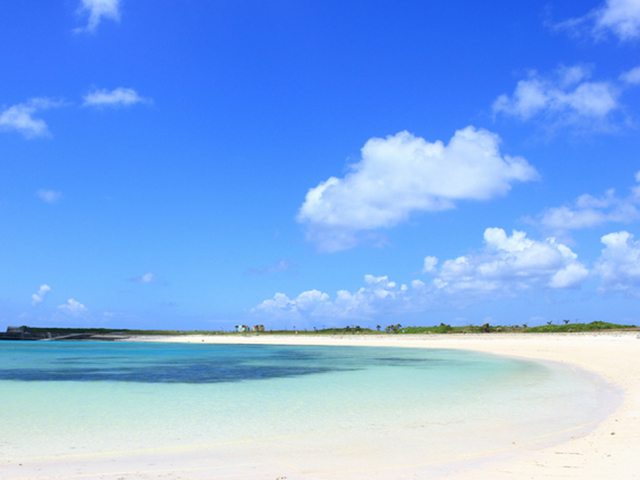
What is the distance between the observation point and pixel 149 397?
19.3 m

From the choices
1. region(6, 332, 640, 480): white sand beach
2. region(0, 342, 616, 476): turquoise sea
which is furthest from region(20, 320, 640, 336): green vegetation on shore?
region(6, 332, 640, 480): white sand beach

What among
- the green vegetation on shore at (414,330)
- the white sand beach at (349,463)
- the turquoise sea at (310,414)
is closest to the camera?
the white sand beach at (349,463)

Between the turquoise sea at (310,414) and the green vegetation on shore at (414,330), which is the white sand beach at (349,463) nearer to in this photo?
the turquoise sea at (310,414)

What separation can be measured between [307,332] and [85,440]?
119 meters

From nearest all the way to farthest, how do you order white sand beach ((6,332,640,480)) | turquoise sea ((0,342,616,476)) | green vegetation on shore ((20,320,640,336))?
white sand beach ((6,332,640,480)) → turquoise sea ((0,342,616,476)) → green vegetation on shore ((20,320,640,336))

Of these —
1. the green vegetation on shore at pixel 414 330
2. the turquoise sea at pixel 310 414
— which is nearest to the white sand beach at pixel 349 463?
the turquoise sea at pixel 310 414

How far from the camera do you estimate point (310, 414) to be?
15.0m

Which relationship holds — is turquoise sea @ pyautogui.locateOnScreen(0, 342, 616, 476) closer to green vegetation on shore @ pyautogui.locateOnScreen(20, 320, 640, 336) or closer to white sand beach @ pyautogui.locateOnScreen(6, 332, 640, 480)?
white sand beach @ pyautogui.locateOnScreen(6, 332, 640, 480)

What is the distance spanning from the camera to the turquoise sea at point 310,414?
1100cm

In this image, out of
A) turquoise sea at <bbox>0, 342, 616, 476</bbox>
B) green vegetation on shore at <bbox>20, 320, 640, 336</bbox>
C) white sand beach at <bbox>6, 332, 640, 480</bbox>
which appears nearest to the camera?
white sand beach at <bbox>6, 332, 640, 480</bbox>

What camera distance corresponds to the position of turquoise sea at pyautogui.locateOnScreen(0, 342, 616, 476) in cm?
1100

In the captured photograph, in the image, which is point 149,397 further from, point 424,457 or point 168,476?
point 424,457

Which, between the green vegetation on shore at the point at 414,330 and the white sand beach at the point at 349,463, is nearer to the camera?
the white sand beach at the point at 349,463

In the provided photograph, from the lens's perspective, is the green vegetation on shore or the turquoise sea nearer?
the turquoise sea
